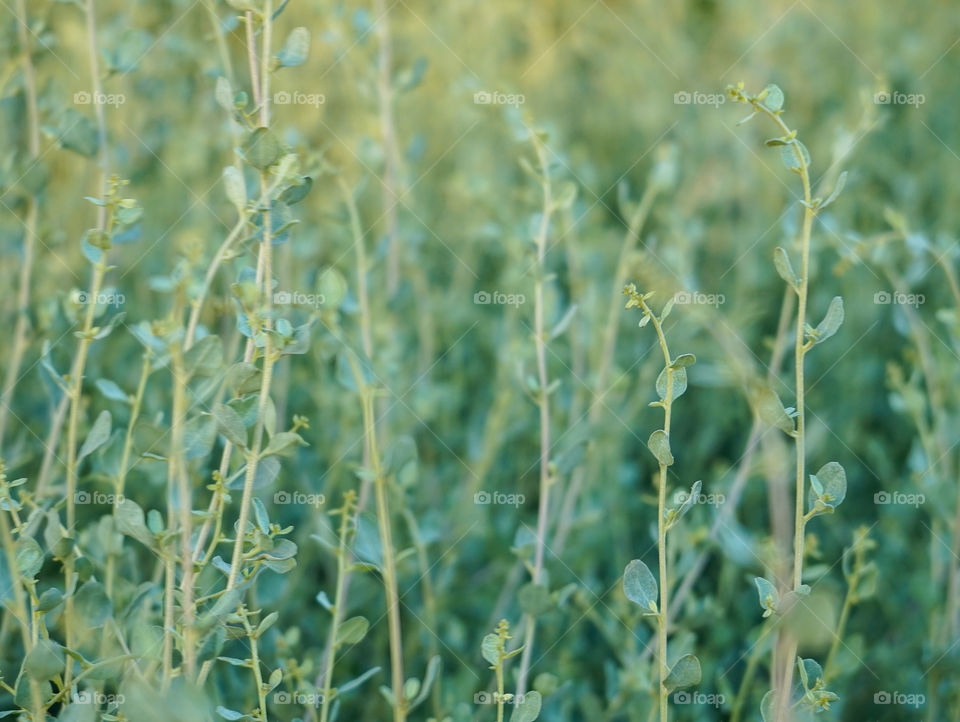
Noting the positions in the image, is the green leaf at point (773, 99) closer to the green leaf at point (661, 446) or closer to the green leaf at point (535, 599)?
the green leaf at point (661, 446)

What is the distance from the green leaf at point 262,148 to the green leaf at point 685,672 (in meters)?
0.53

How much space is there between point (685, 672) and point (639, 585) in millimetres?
78

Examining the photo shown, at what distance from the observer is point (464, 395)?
162 centimetres

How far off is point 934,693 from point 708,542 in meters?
0.30

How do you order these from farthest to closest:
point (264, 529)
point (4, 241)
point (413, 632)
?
point (4, 241)
point (413, 632)
point (264, 529)

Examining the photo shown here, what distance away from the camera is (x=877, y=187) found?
2068 mm

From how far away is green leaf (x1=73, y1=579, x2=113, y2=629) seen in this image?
2.72 feet

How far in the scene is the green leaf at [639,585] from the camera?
784 mm

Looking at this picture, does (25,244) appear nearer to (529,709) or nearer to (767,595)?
(529,709)

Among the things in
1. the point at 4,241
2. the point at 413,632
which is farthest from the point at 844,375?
the point at 4,241

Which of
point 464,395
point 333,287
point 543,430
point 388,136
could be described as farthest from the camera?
point 464,395

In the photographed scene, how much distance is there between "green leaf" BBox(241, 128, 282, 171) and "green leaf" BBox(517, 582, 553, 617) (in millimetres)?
481

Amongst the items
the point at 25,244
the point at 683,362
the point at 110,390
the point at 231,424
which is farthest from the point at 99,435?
the point at 683,362

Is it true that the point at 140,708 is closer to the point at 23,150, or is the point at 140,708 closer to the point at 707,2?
the point at 23,150
